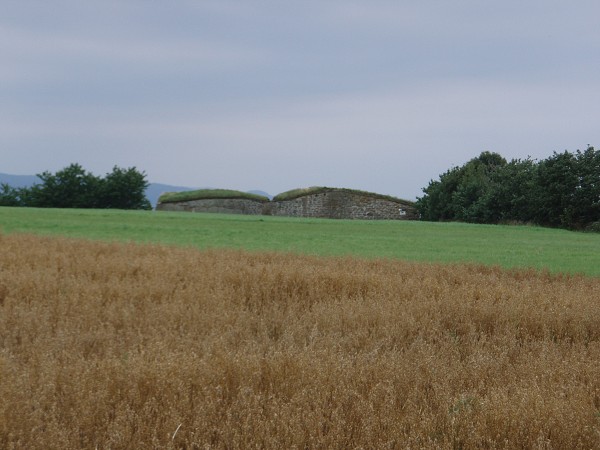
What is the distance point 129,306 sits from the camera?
7.11 metres

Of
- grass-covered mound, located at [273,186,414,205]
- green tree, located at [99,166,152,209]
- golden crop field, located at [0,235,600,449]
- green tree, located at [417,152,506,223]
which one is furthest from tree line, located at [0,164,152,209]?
golden crop field, located at [0,235,600,449]

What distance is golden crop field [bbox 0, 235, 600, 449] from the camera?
12.0 ft

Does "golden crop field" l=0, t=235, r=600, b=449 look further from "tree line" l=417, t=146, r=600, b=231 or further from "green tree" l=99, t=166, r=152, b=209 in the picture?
"green tree" l=99, t=166, r=152, b=209

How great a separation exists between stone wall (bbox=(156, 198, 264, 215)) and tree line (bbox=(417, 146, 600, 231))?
1250 centimetres

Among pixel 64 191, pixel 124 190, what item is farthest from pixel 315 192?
pixel 64 191

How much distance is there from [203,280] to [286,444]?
522 cm

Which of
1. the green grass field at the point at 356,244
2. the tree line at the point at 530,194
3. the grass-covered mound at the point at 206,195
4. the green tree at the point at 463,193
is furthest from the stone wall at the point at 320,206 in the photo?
the green grass field at the point at 356,244

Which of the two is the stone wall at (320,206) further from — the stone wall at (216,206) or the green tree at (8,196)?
the green tree at (8,196)

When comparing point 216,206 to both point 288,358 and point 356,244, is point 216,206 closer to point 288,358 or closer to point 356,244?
point 356,244

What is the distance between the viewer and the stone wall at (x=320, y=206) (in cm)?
3894

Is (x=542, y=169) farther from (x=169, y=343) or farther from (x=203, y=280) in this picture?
(x=169, y=343)

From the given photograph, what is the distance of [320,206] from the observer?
39469 millimetres

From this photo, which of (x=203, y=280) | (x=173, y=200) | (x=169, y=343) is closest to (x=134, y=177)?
(x=173, y=200)

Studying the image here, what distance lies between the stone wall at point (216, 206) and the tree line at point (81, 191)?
3326 millimetres
